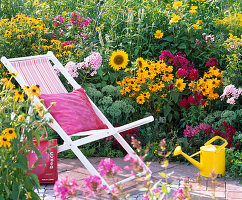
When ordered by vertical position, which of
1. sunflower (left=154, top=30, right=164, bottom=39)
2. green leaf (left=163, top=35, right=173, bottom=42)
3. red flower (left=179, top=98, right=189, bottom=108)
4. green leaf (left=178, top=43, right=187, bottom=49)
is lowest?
red flower (left=179, top=98, right=189, bottom=108)

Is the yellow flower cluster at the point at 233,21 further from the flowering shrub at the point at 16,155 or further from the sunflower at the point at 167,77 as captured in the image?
the flowering shrub at the point at 16,155

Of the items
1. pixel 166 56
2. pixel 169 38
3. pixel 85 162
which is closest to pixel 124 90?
pixel 166 56

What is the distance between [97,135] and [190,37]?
2430mm

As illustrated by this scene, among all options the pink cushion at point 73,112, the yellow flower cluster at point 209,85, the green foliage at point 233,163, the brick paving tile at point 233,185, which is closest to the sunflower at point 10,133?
the pink cushion at point 73,112

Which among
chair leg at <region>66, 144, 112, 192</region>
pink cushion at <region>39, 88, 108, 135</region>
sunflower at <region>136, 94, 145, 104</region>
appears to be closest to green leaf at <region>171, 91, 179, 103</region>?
sunflower at <region>136, 94, 145, 104</region>

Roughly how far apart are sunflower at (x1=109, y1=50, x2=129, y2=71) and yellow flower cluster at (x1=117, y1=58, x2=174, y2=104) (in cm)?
17

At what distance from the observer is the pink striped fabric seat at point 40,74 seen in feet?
14.2

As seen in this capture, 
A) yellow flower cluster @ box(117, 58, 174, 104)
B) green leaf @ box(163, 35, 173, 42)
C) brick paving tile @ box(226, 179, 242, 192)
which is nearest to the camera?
brick paving tile @ box(226, 179, 242, 192)

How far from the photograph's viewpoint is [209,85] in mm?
4824

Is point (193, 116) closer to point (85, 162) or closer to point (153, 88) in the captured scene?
point (153, 88)

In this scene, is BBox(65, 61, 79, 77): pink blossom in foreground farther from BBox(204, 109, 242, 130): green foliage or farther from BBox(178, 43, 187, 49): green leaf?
BBox(204, 109, 242, 130): green foliage

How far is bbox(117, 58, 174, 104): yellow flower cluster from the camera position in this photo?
4.94m

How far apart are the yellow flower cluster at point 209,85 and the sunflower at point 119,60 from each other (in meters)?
0.83

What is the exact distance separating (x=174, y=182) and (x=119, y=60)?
180cm
